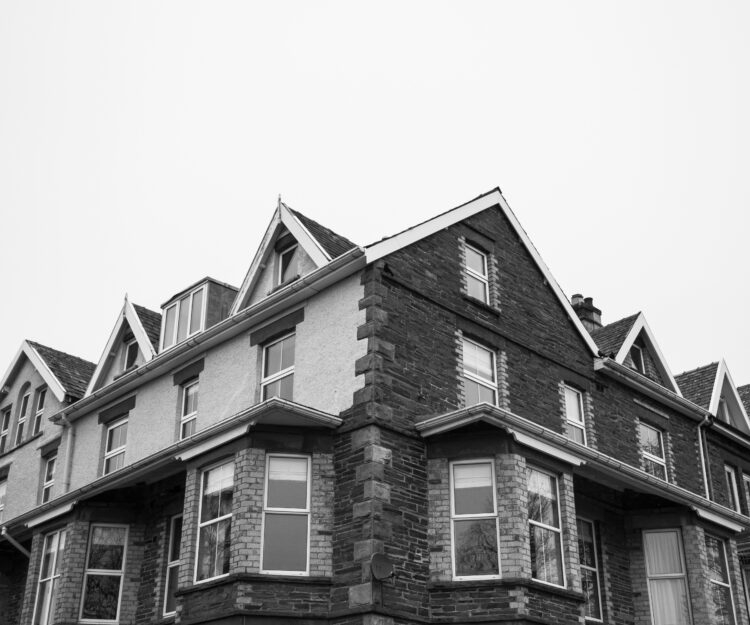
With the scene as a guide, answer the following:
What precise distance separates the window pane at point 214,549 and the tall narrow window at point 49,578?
5285 millimetres

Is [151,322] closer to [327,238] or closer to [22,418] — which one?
[22,418]

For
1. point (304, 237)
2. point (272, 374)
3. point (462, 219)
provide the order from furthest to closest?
point (462, 219) < point (304, 237) < point (272, 374)

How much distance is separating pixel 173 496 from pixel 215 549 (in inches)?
146

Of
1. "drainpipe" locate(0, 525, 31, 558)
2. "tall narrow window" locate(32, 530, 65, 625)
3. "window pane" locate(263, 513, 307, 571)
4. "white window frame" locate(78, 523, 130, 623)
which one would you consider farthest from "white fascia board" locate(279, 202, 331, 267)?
"drainpipe" locate(0, 525, 31, 558)

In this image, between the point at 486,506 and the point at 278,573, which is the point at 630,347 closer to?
the point at 486,506

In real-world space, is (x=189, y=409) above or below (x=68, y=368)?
below

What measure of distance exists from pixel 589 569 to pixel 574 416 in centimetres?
360

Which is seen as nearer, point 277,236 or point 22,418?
point 277,236

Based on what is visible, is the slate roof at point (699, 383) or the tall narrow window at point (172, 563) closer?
the tall narrow window at point (172, 563)

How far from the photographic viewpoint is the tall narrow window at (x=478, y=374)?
68.3ft

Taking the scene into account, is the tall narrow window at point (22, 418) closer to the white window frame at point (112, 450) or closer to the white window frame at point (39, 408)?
the white window frame at point (39, 408)

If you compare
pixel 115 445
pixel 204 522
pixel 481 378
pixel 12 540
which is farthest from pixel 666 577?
pixel 12 540

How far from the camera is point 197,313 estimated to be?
25.0 meters

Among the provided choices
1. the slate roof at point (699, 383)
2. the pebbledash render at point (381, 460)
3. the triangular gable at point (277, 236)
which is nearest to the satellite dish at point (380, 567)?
the pebbledash render at point (381, 460)
